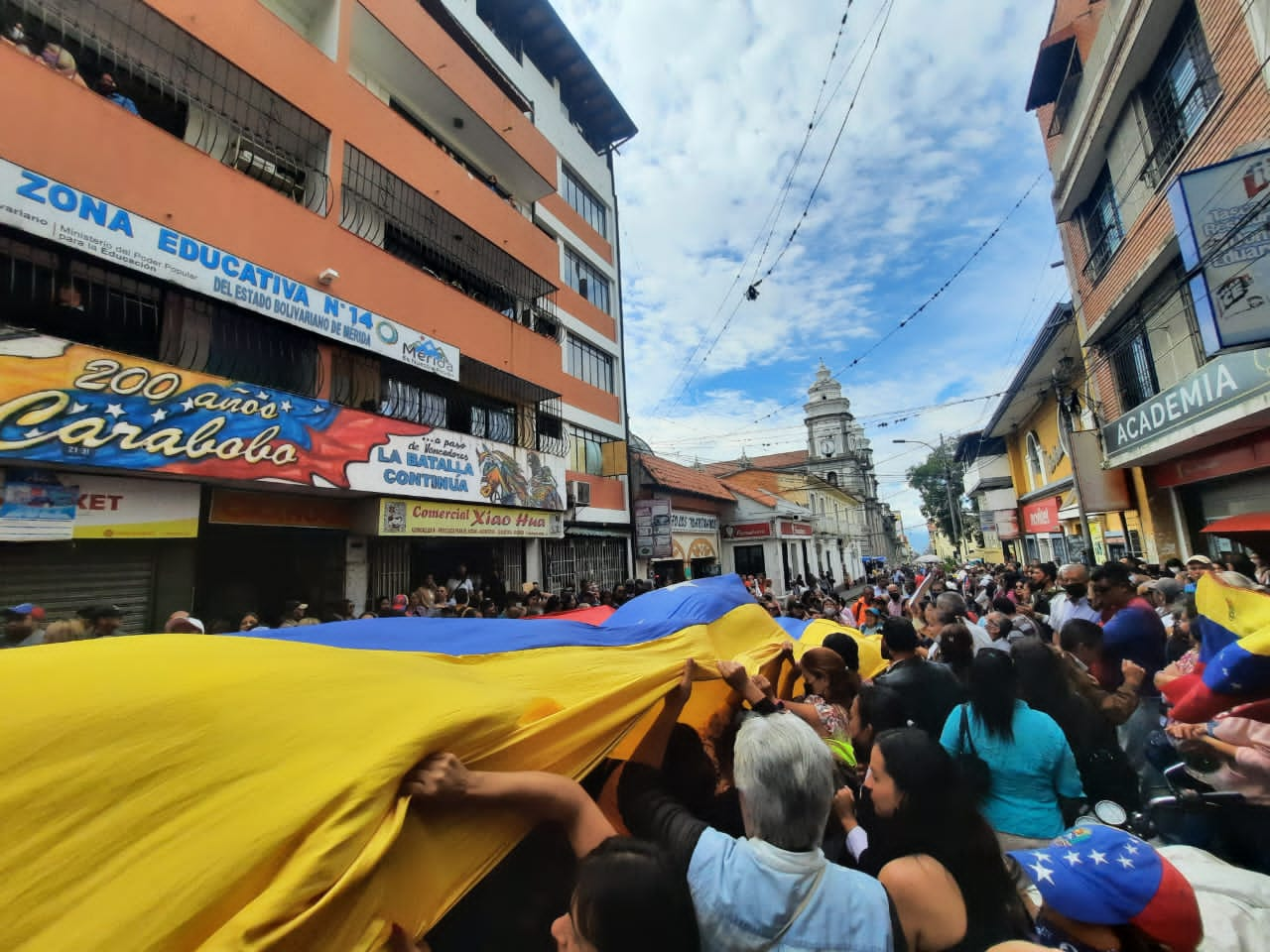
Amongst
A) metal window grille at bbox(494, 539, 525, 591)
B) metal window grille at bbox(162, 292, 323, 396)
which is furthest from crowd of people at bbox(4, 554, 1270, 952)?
metal window grille at bbox(494, 539, 525, 591)

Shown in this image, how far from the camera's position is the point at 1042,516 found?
19.2m

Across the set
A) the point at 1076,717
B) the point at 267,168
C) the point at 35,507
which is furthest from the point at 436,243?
the point at 1076,717

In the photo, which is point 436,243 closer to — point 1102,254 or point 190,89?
point 190,89

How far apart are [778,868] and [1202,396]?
1026cm

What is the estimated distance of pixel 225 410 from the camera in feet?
22.4

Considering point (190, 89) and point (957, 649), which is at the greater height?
point (190, 89)

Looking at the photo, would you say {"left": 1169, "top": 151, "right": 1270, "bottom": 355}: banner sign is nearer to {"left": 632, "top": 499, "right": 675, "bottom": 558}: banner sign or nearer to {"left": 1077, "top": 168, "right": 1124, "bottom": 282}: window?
{"left": 1077, "top": 168, "right": 1124, "bottom": 282}: window

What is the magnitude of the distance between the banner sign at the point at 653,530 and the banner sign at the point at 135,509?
11.4 meters

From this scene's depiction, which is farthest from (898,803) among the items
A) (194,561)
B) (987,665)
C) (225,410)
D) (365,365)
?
(365,365)

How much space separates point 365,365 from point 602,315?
9251 mm

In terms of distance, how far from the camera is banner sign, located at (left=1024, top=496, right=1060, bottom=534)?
58.4ft

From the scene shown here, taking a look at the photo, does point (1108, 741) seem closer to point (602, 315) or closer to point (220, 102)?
point (220, 102)

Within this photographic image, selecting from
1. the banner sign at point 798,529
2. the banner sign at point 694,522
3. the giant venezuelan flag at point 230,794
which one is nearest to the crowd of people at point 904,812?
the giant venezuelan flag at point 230,794

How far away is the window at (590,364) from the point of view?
621 inches
